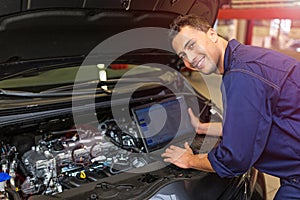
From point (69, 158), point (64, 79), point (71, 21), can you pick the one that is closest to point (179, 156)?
point (69, 158)

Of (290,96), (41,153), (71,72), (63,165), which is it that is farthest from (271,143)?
(71,72)

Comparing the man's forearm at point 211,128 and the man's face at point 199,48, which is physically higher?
the man's face at point 199,48

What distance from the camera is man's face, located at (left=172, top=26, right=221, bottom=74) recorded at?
120 cm

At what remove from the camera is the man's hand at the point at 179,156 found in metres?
1.31

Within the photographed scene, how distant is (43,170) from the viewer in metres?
1.32

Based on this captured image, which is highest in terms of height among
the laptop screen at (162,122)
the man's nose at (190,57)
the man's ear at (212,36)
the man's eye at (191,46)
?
the man's ear at (212,36)

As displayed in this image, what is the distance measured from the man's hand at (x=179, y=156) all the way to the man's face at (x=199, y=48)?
1.23ft

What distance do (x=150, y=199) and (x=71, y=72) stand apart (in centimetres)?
110

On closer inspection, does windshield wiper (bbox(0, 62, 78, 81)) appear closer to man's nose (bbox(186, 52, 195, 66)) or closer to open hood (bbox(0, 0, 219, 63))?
open hood (bbox(0, 0, 219, 63))

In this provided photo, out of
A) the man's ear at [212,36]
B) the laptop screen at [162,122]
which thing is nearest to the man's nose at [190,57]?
the man's ear at [212,36]

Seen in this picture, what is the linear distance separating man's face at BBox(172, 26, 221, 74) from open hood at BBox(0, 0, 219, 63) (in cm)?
27

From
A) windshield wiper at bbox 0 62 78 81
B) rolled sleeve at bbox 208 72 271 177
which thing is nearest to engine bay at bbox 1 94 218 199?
windshield wiper at bbox 0 62 78 81

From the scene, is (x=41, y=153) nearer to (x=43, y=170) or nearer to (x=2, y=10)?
(x=43, y=170)

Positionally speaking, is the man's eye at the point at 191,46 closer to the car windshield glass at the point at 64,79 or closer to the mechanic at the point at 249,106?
the mechanic at the point at 249,106
